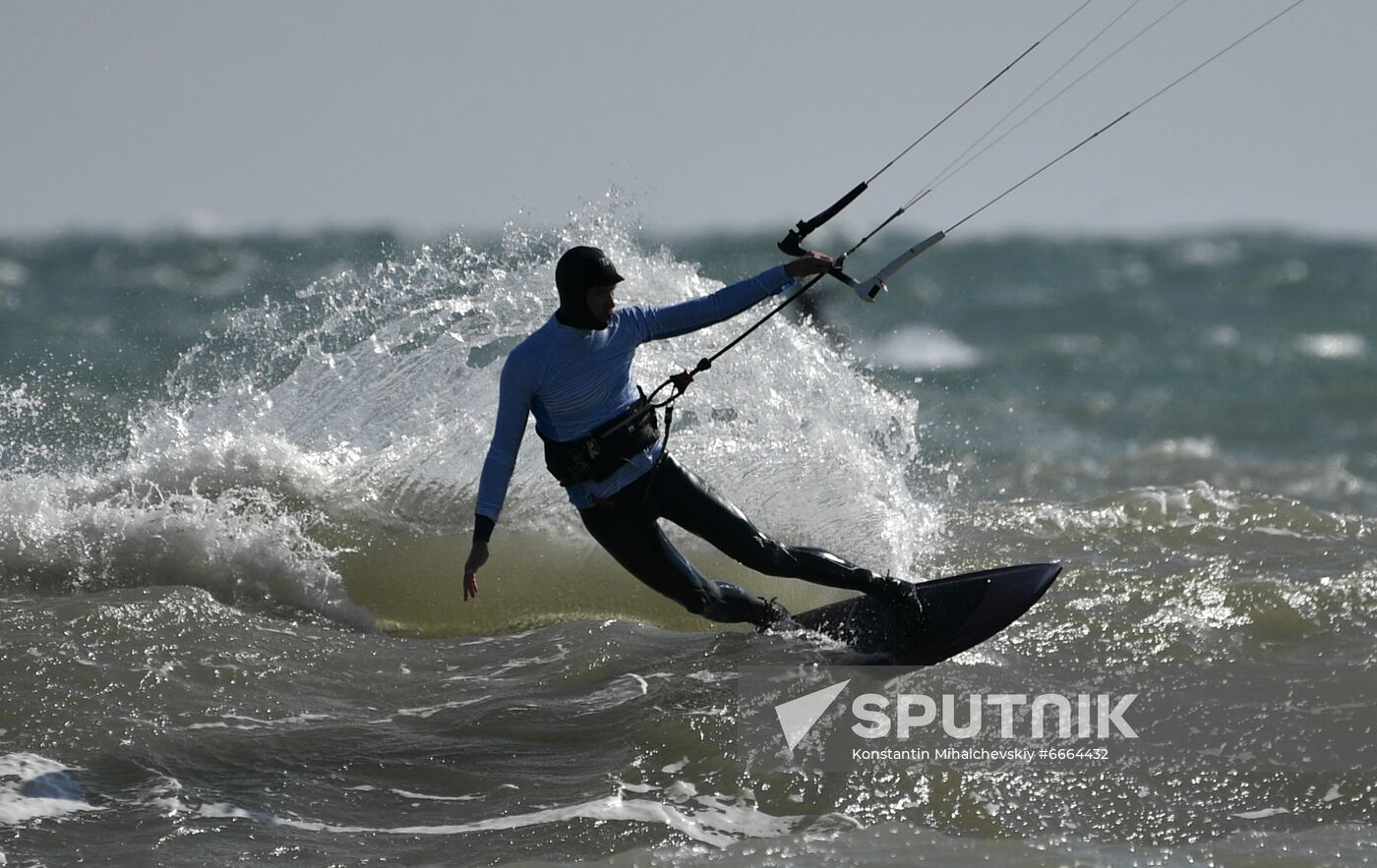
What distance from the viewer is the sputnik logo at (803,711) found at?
5.65 meters

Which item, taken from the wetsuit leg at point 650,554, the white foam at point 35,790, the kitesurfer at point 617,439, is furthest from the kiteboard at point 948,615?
the white foam at point 35,790

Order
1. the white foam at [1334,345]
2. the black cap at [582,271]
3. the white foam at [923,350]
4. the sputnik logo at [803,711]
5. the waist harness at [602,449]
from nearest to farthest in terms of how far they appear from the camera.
Result: the black cap at [582,271] < the sputnik logo at [803,711] < the waist harness at [602,449] < the white foam at [923,350] < the white foam at [1334,345]

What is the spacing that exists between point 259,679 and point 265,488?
244 cm

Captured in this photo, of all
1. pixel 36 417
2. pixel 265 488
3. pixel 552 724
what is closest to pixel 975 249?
pixel 36 417

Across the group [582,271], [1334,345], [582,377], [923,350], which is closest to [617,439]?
[582,377]

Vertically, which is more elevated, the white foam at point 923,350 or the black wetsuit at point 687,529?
the white foam at point 923,350

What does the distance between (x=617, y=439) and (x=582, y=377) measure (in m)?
0.29

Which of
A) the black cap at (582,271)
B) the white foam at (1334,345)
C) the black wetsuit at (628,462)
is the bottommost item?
the black wetsuit at (628,462)

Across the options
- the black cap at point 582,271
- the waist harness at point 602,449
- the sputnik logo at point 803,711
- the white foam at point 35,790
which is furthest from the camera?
the waist harness at point 602,449

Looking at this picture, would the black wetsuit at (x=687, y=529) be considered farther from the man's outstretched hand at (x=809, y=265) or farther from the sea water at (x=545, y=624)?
the man's outstretched hand at (x=809, y=265)

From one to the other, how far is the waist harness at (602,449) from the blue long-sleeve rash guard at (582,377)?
0.02 m

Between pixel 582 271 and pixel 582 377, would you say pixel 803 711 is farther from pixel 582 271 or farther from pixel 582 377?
pixel 582 271

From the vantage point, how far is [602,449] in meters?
5.78

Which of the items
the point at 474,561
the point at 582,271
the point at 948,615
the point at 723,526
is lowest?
the point at 948,615
